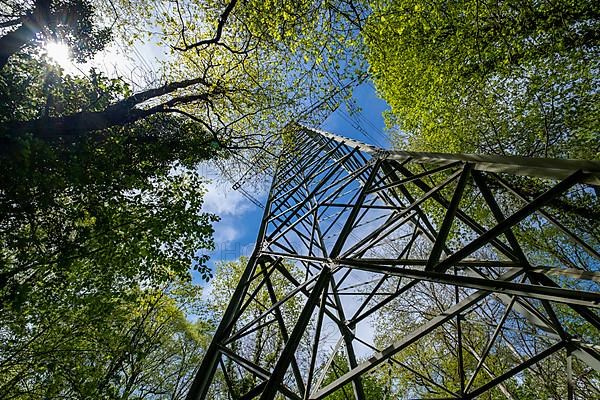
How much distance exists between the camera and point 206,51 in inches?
262

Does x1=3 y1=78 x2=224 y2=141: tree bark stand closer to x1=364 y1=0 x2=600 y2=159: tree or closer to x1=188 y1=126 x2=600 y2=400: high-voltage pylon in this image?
x1=188 y1=126 x2=600 y2=400: high-voltage pylon

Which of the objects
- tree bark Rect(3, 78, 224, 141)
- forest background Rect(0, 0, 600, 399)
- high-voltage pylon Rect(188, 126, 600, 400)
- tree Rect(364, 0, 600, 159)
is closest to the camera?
high-voltage pylon Rect(188, 126, 600, 400)

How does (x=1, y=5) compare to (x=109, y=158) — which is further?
(x=1, y=5)

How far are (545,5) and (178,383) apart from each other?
1739cm

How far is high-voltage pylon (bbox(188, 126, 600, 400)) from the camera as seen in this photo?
2152mm

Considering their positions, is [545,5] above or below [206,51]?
below

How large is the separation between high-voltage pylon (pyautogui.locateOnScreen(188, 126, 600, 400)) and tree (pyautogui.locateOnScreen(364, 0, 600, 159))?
1.26 m

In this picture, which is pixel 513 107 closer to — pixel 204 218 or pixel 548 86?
pixel 548 86

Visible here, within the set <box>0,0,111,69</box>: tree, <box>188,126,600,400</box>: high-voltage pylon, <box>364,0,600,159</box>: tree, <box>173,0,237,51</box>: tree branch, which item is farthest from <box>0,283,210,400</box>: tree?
<box>364,0,600,159</box>: tree

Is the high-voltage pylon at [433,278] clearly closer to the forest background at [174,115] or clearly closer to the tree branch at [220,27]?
the forest background at [174,115]

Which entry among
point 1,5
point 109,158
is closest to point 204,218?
point 109,158

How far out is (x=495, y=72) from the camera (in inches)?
291

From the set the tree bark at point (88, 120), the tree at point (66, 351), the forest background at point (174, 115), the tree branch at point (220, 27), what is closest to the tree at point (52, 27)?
the forest background at point (174, 115)

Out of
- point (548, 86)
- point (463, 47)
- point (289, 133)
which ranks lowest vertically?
point (548, 86)
